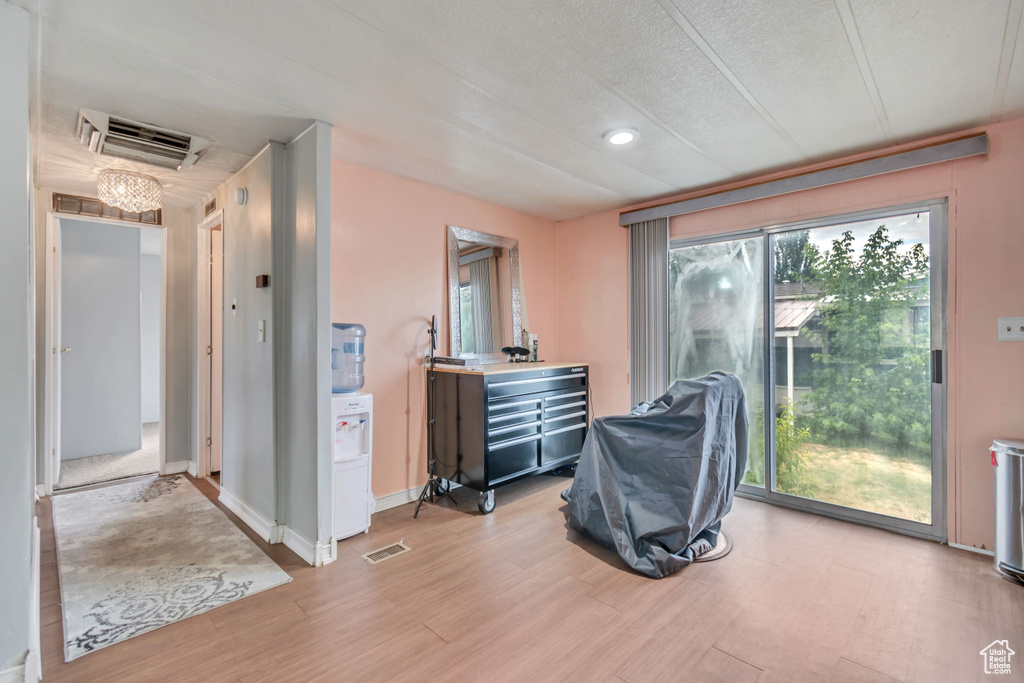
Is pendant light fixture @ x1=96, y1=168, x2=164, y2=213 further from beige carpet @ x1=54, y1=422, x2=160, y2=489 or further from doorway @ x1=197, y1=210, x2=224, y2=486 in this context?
beige carpet @ x1=54, y1=422, x2=160, y2=489

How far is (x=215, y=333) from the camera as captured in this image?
13.3 feet

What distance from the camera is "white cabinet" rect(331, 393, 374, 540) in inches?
111

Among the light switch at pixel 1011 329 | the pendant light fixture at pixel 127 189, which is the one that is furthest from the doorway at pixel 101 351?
the light switch at pixel 1011 329

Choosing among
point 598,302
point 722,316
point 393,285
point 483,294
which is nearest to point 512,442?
point 483,294

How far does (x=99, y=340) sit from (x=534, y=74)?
5.38 m

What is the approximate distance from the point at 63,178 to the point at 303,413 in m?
2.64

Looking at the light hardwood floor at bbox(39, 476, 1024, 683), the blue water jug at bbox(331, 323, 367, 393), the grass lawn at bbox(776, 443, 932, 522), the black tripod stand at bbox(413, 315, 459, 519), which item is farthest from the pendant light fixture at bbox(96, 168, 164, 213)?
the grass lawn at bbox(776, 443, 932, 522)

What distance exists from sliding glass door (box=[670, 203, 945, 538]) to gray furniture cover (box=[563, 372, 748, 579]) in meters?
0.87

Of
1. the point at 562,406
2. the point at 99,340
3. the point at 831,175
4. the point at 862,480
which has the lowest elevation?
the point at 862,480

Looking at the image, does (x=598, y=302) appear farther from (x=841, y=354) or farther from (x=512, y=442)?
(x=841, y=354)

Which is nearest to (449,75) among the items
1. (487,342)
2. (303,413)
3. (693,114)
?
(693,114)

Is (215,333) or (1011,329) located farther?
(215,333)

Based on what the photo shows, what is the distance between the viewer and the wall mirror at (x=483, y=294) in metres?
3.87

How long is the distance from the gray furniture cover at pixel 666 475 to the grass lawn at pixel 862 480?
87 centimetres
